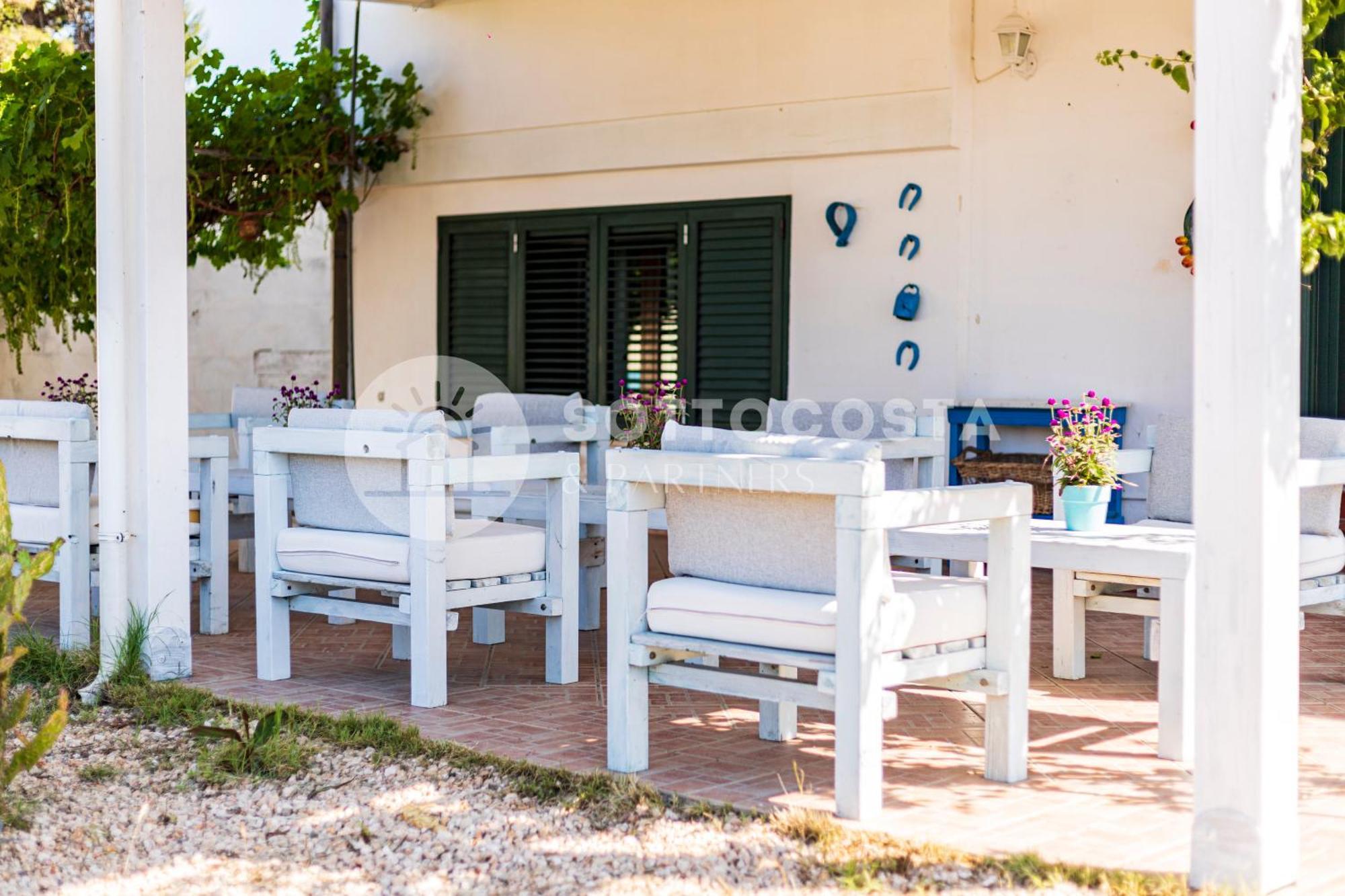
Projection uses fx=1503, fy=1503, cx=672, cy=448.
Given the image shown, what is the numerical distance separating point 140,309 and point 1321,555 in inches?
156

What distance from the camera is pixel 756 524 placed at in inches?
148

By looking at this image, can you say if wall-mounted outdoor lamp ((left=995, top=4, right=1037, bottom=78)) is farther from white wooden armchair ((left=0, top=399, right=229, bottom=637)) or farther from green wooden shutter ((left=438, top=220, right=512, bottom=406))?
white wooden armchair ((left=0, top=399, right=229, bottom=637))

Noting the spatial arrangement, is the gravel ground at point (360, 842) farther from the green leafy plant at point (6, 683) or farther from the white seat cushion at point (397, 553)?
the white seat cushion at point (397, 553)

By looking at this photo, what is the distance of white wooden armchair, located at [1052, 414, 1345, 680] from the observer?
4.76 meters

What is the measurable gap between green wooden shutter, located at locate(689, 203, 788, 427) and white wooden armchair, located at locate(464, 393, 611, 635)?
156 centimetres

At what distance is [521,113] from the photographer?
972cm

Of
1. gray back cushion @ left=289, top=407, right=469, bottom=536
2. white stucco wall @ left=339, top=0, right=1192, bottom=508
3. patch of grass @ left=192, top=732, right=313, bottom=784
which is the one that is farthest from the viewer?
white stucco wall @ left=339, top=0, right=1192, bottom=508

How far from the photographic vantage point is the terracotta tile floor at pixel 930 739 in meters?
3.48

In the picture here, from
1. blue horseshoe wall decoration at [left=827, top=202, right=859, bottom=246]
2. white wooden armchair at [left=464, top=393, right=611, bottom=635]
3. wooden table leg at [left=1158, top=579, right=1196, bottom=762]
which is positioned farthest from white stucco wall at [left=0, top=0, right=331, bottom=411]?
wooden table leg at [left=1158, top=579, right=1196, bottom=762]

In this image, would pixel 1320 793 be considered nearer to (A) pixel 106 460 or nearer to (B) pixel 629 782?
(B) pixel 629 782

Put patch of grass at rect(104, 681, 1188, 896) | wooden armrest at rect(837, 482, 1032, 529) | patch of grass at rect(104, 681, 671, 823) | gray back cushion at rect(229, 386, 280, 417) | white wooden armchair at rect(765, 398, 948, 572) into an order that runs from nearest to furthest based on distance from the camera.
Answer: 1. patch of grass at rect(104, 681, 1188, 896)
2. wooden armrest at rect(837, 482, 1032, 529)
3. patch of grass at rect(104, 681, 671, 823)
4. white wooden armchair at rect(765, 398, 948, 572)
5. gray back cushion at rect(229, 386, 280, 417)

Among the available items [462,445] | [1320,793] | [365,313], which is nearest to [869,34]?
[462,445]

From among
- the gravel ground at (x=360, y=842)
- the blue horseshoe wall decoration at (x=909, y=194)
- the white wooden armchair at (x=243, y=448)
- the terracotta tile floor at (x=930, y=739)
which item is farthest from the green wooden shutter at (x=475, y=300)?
the gravel ground at (x=360, y=842)

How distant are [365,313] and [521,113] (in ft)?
6.08
